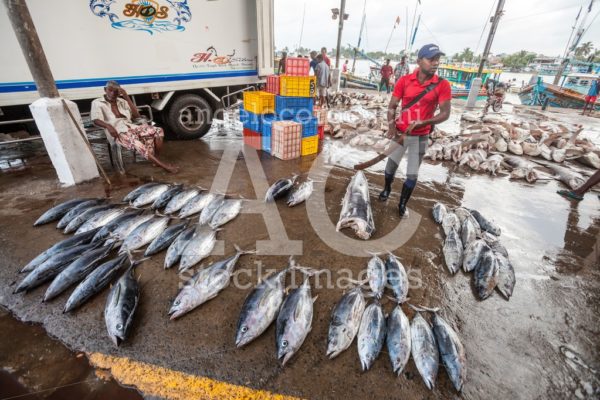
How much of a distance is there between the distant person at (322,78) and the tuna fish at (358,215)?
9337mm

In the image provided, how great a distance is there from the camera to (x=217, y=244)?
3.58 m

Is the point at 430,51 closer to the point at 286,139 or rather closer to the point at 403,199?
the point at 403,199

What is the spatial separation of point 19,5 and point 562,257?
28.2 feet

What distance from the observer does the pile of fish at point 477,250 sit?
10.1 ft

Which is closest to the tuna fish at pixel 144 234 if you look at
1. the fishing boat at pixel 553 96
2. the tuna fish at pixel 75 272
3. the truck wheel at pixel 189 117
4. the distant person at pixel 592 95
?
the tuna fish at pixel 75 272

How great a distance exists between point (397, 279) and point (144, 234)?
126 inches

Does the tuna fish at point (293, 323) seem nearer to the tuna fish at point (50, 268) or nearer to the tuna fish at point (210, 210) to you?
the tuna fish at point (210, 210)

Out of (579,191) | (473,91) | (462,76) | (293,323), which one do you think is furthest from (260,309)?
(462,76)

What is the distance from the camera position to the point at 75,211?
3777 millimetres

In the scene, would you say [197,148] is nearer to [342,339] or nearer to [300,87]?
[300,87]

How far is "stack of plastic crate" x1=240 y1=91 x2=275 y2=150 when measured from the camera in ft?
22.4

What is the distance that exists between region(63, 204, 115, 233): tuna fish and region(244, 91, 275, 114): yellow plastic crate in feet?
13.9

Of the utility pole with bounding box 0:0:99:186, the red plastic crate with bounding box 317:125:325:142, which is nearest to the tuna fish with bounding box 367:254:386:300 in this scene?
the utility pole with bounding box 0:0:99:186

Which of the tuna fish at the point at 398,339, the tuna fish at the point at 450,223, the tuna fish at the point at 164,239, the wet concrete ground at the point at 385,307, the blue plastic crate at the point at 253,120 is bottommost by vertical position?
the wet concrete ground at the point at 385,307
